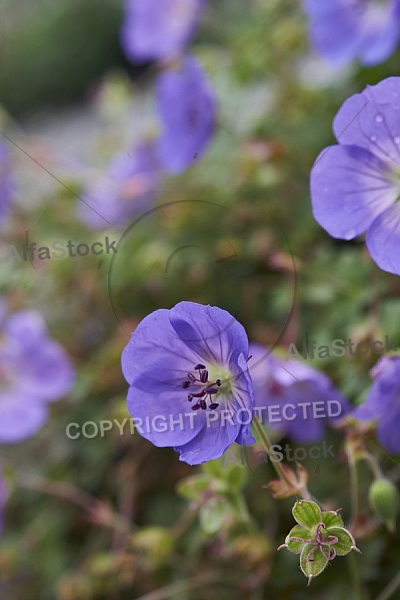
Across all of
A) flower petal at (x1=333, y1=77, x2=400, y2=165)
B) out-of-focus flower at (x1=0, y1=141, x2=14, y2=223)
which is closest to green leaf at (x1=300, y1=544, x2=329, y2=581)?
flower petal at (x1=333, y1=77, x2=400, y2=165)

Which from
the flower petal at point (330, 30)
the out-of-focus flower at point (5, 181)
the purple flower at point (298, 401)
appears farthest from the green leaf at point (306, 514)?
the out-of-focus flower at point (5, 181)

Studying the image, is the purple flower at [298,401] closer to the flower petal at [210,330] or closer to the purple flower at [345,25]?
the flower petal at [210,330]

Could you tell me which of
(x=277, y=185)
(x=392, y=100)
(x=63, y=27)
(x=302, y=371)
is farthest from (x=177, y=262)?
(x=63, y=27)

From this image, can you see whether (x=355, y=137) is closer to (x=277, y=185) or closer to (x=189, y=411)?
(x=189, y=411)

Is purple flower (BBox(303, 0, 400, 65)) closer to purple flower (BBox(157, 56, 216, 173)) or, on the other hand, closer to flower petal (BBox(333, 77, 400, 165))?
purple flower (BBox(157, 56, 216, 173))

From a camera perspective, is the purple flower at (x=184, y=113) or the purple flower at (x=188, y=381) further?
the purple flower at (x=184, y=113)

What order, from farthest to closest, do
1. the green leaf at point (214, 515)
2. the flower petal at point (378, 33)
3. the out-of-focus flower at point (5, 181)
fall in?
the out-of-focus flower at point (5, 181), the flower petal at point (378, 33), the green leaf at point (214, 515)
